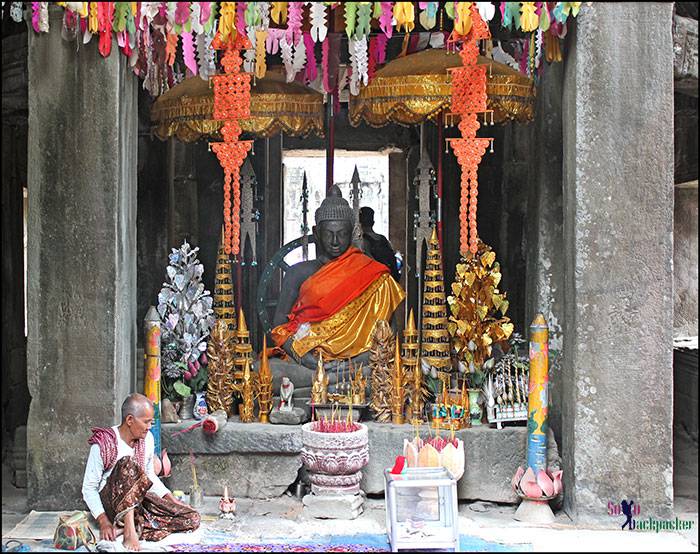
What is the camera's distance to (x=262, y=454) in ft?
25.1

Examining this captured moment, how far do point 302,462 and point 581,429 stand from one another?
6.94ft

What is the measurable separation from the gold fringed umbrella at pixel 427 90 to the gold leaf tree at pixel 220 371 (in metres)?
2.17

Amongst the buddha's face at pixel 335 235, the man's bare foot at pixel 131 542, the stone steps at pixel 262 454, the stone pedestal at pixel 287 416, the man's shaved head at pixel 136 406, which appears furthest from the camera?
the buddha's face at pixel 335 235

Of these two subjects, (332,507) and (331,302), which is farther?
(331,302)

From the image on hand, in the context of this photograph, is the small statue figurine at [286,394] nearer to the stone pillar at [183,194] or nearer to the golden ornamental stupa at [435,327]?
the golden ornamental stupa at [435,327]

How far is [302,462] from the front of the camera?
755cm

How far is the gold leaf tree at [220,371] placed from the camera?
8062mm

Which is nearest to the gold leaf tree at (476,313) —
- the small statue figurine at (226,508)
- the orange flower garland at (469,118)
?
the orange flower garland at (469,118)

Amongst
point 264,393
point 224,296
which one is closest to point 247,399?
point 264,393

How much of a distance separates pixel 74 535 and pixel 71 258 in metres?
2.03

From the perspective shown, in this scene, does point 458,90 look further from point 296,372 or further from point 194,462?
point 194,462

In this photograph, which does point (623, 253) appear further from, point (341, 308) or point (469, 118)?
point (341, 308)

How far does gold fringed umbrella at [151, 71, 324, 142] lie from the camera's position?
8.06m

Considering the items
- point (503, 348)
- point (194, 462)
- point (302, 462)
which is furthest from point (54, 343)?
point (503, 348)
